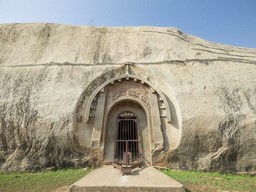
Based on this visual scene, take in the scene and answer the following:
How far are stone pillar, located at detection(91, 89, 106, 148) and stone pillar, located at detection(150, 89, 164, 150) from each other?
2.04 meters

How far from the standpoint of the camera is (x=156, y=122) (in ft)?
34.8

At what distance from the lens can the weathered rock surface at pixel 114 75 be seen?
10133 millimetres

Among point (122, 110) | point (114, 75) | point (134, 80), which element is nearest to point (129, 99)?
point (122, 110)

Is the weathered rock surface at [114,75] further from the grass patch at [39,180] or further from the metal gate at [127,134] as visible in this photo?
the metal gate at [127,134]

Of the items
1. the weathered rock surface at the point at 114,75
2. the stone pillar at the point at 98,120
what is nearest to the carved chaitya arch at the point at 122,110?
the stone pillar at the point at 98,120

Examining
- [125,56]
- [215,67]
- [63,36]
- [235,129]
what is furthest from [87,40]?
[235,129]

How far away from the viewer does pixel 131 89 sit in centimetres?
1150

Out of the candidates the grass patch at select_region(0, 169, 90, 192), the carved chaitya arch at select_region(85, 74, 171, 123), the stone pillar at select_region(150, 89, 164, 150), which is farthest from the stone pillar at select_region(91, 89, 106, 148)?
the stone pillar at select_region(150, 89, 164, 150)

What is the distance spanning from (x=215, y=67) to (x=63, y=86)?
6.92m

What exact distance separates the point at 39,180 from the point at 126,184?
342 centimetres

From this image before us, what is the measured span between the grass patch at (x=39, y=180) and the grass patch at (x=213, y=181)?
11.2 ft

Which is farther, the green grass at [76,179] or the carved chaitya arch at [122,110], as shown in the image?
the carved chaitya arch at [122,110]

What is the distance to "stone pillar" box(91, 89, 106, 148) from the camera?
406 inches

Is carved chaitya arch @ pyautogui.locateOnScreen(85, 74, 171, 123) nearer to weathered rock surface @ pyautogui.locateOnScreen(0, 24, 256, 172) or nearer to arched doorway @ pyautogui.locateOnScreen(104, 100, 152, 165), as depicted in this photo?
weathered rock surface @ pyautogui.locateOnScreen(0, 24, 256, 172)
